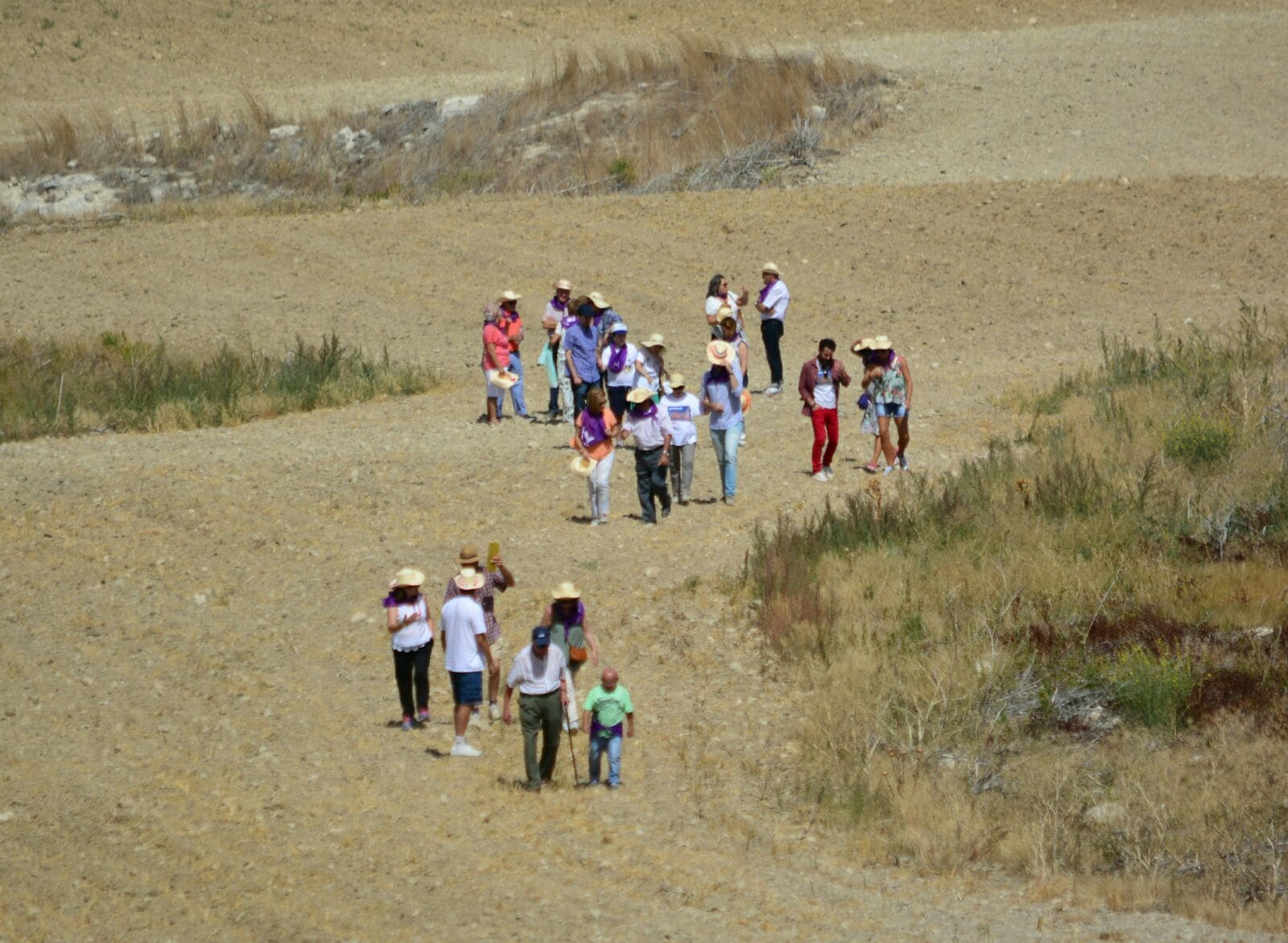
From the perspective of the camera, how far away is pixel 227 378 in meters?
22.3

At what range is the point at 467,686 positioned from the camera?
11609mm

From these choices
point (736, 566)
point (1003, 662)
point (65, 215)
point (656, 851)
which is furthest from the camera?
point (65, 215)

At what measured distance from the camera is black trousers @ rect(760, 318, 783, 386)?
21.3 meters

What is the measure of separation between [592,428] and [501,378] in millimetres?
4041

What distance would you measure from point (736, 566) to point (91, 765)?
6.07 m

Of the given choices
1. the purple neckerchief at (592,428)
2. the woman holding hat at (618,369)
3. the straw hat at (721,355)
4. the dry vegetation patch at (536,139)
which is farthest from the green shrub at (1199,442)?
the dry vegetation patch at (536,139)

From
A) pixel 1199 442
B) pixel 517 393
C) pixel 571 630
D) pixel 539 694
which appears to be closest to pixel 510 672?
pixel 571 630

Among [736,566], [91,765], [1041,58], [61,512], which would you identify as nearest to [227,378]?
[61,512]

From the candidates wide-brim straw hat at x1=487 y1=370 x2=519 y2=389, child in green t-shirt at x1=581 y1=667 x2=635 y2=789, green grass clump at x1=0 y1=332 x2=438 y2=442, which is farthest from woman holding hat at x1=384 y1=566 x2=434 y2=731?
green grass clump at x1=0 y1=332 x2=438 y2=442

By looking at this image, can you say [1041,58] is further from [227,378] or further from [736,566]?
[736,566]

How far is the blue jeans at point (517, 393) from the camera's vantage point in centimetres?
1988

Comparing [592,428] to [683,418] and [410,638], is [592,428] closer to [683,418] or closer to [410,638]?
[683,418]

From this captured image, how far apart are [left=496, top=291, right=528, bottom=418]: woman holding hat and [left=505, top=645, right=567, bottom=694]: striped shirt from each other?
8.33 m

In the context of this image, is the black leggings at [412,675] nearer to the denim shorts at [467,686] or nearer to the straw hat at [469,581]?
the denim shorts at [467,686]
